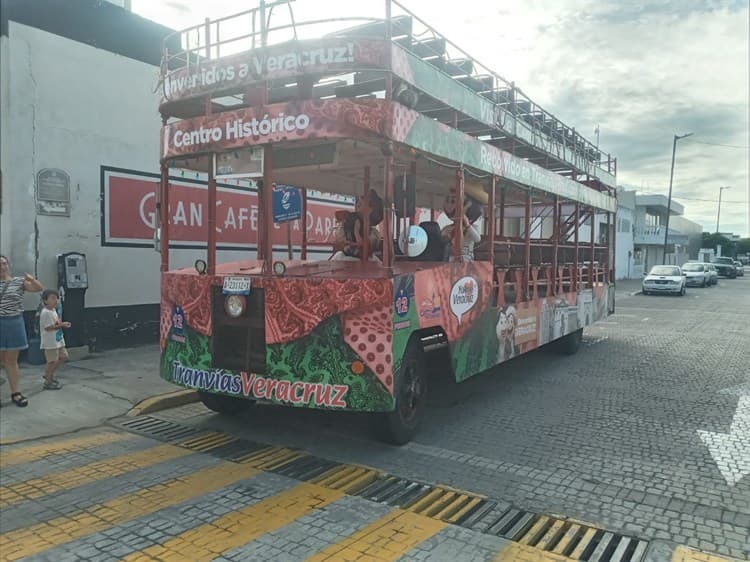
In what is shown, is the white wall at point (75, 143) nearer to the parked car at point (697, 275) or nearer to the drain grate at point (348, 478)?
the drain grate at point (348, 478)

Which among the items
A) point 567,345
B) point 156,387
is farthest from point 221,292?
point 567,345

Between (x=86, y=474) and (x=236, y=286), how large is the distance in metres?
1.97

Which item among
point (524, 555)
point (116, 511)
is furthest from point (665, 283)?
point (116, 511)

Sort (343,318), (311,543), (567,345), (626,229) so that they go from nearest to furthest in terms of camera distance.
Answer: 1. (311,543)
2. (343,318)
3. (567,345)
4. (626,229)

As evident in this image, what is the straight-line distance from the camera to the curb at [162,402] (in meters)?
6.59

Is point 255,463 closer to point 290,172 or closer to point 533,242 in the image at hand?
point 290,172

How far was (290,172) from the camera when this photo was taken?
6512 millimetres

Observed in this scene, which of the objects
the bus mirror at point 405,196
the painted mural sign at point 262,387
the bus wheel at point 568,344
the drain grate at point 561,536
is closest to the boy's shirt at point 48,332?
the painted mural sign at point 262,387

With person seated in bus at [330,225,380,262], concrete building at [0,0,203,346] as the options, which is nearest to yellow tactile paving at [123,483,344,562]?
person seated in bus at [330,225,380,262]

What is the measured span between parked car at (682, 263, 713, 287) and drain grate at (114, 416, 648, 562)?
34518mm

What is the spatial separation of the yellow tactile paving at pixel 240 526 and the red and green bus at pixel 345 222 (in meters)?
0.80

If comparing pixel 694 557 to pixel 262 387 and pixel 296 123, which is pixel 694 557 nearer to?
pixel 262 387

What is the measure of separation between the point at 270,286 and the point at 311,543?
2.22m

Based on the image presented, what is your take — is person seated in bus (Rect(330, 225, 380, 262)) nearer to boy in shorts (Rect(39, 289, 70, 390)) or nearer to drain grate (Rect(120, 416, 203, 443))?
drain grate (Rect(120, 416, 203, 443))
